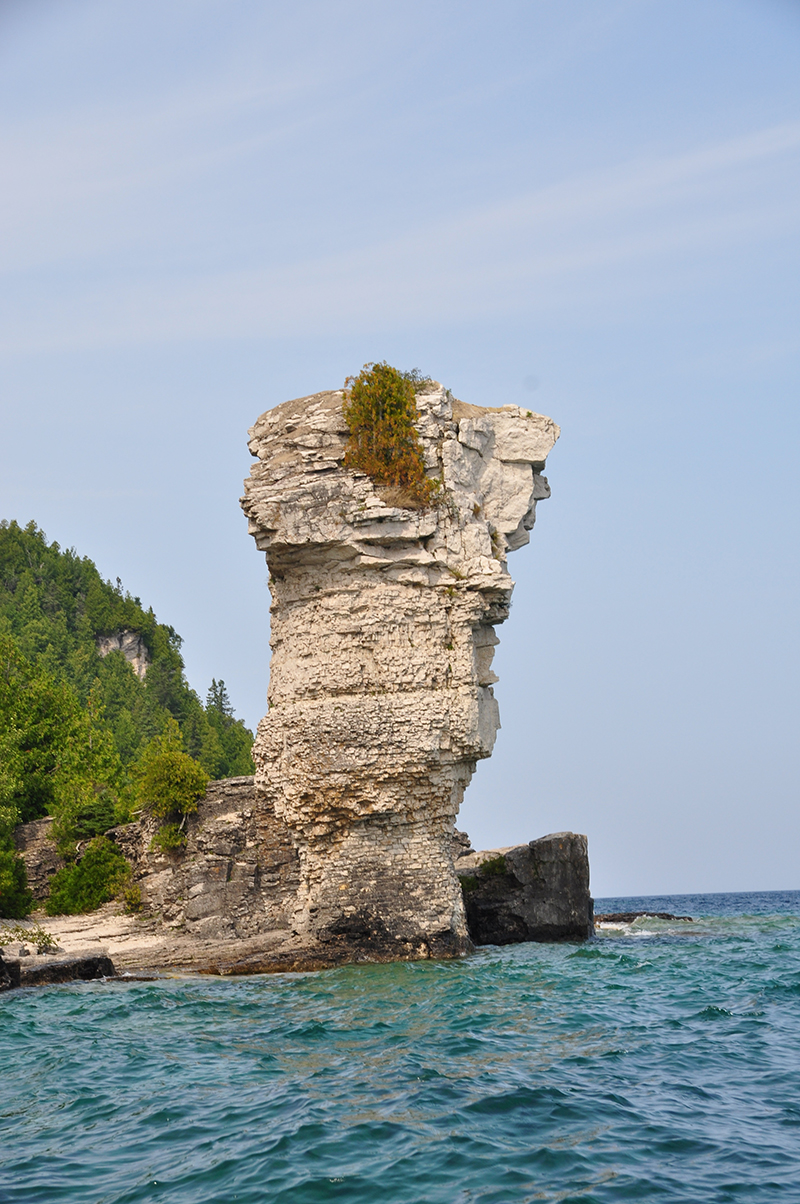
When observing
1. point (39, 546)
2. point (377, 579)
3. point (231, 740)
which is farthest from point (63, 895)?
point (39, 546)

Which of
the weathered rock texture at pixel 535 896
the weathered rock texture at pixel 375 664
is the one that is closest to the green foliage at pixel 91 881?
the weathered rock texture at pixel 375 664

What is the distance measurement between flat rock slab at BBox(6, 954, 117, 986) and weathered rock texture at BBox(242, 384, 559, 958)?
3.86 m

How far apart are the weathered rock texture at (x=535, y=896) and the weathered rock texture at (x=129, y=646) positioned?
189 feet

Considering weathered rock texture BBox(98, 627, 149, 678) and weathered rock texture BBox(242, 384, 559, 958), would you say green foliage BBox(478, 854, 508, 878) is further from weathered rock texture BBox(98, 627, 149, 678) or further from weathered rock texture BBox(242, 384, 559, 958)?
weathered rock texture BBox(98, 627, 149, 678)

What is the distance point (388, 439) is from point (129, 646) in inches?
2487

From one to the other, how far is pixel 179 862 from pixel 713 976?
11.6 m

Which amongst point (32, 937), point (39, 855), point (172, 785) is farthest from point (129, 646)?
point (32, 937)

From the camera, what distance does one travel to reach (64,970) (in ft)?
61.7

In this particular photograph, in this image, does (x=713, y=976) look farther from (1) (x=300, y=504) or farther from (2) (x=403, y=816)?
(1) (x=300, y=504)

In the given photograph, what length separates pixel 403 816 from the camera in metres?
21.0

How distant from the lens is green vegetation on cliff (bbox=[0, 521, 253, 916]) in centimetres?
2705

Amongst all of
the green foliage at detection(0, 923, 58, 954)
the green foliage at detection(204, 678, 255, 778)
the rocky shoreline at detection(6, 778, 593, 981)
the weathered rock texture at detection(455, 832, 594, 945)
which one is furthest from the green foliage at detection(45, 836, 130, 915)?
the green foliage at detection(204, 678, 255, 778)

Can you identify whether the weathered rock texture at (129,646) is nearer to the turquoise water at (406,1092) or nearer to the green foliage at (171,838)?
the green foliage at (171,838)

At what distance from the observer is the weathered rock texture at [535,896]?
2603 cm
